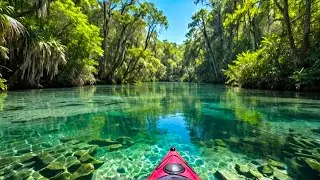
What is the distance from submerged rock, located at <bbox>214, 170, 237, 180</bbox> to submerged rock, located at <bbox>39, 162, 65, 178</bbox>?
255cm

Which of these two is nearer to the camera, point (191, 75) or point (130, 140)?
point (130, 140)

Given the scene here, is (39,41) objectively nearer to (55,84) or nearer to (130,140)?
(55,84)

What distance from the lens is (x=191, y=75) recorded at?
63.2 metres

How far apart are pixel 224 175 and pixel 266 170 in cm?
76

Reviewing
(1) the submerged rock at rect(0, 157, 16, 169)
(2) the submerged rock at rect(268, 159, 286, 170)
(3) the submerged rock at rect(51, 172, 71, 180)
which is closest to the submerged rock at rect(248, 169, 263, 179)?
(2) the submerged rock at rect(268, 159, 286, 170)

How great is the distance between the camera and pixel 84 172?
13.8ft

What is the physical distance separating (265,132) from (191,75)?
5666 cm

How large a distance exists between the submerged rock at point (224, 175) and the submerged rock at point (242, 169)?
0.64ft

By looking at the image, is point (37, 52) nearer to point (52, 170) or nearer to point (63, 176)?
point (52, 170)

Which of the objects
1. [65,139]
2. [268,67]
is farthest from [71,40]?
[65,139]

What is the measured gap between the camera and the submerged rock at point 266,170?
422 cm

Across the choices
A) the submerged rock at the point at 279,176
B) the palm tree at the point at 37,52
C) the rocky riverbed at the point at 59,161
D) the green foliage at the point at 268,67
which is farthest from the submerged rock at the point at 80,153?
the green foliage at the point at 268,67

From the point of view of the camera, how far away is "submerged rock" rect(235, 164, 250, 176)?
4.29m

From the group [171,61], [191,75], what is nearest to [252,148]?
[191,75]
